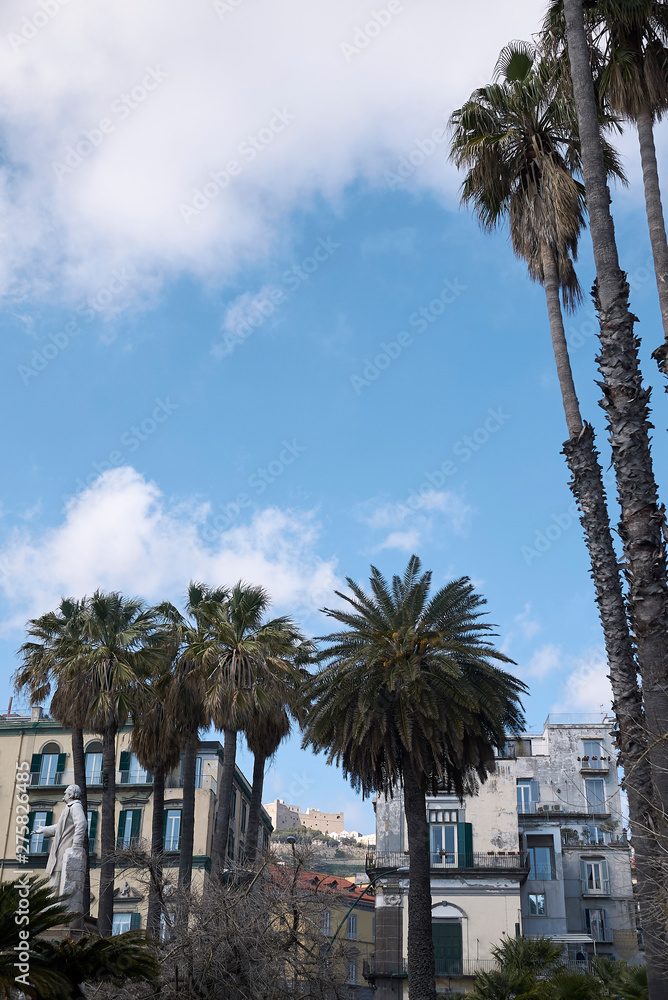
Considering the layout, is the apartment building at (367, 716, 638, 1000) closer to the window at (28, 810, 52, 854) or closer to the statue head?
the window at (28, 810, 52, 854)

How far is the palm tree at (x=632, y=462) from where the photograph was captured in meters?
13.9

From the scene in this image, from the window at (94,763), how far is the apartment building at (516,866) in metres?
15.2

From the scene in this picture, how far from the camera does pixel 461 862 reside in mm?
46688

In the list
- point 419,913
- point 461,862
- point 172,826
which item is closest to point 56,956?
point 419,913

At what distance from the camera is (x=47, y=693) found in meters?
36.7

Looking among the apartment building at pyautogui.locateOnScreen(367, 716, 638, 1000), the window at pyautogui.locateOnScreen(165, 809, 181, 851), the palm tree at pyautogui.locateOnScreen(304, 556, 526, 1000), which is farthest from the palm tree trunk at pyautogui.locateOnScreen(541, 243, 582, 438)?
the window at pyautogui.locateOnScreen(165, 809, 181, 851)

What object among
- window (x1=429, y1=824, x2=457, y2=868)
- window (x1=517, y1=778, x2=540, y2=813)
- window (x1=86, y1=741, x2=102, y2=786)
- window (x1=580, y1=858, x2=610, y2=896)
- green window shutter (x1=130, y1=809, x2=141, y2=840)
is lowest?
window (x1=580, y1=858, x2=610, y2=896)

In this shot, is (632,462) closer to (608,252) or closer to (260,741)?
(608,252)

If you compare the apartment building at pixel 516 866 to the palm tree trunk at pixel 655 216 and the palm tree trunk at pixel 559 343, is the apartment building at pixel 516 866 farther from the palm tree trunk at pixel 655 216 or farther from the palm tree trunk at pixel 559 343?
the palm tree trunk at pixel 655 216

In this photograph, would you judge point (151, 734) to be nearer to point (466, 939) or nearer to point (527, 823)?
point (466, 939)

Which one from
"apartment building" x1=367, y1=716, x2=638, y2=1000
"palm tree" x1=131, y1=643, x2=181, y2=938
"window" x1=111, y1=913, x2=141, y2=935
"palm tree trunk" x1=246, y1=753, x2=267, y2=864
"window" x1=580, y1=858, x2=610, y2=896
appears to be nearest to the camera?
"palm tree" x1=131, y1=643, x2=181, y2=938

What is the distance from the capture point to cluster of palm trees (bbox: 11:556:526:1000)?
26.0 meters

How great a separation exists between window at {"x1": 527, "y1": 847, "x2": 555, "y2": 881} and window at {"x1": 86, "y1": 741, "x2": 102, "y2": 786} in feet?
76.6

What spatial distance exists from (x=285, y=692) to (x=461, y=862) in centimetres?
1805
